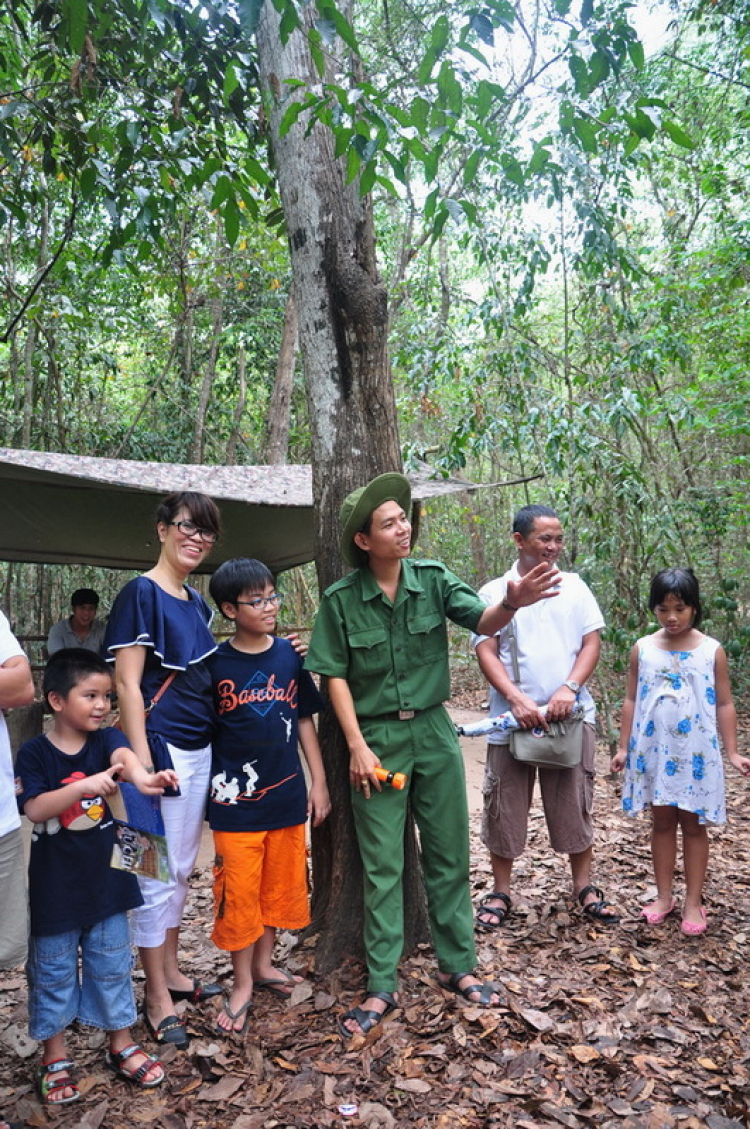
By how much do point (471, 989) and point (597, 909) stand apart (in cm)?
71

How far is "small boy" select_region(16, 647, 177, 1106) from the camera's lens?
1809 millimetres

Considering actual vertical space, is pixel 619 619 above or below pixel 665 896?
above

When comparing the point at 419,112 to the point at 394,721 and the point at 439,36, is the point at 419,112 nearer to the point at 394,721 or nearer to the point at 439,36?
the point at 439,36

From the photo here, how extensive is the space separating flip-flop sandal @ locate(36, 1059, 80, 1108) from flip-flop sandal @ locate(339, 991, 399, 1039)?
0.62 m

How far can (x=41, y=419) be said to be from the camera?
7.26m

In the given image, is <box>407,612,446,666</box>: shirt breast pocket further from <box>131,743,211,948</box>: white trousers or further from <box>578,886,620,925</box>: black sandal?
<box>578,886,620,925</box>: black sandal

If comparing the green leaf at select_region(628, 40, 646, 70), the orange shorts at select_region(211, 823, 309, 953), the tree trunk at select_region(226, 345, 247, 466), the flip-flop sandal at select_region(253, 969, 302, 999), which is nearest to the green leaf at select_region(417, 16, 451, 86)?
the green leaf at select_region(628, 40, 646, 70)

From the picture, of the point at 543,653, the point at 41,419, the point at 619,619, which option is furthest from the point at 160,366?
the point at 543,653

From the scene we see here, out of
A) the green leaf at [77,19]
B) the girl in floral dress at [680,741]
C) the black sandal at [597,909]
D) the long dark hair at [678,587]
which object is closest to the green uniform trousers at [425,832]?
the black sandal at [597,909]

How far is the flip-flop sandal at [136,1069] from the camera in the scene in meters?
1.86

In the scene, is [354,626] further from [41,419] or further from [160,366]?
[160,366]

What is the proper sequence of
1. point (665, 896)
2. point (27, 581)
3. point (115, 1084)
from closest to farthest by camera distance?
point (115, 1084)
point (665, 896)
point (27, 581)

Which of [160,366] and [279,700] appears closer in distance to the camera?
[279,700]

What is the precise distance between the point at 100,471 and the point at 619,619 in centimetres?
514
